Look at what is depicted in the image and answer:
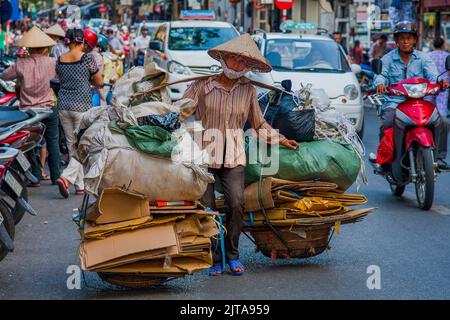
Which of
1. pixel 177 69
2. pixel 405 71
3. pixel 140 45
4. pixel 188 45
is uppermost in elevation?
pixel 405 71

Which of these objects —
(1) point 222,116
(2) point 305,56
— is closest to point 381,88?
(1) point 222,116

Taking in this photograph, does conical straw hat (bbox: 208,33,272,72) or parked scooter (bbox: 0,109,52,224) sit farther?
parked scooter (bbox: 0,109,52,224)

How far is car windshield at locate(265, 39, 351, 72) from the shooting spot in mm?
16891

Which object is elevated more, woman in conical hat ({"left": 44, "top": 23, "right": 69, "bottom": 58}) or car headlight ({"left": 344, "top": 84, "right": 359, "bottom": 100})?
woman in conical hat ({"left": 44, "top": 23, "right": 69, "bottom": 58})

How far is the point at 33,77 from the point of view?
11117 millimetres

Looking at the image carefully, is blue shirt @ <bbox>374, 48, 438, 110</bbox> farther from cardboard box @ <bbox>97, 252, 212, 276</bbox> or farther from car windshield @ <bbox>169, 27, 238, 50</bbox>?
car windshield @ <bbox>169, 27, 238, 50</bbox>

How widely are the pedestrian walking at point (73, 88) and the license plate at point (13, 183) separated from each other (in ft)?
8.57

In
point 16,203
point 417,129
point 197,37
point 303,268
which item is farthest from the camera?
point 197,37

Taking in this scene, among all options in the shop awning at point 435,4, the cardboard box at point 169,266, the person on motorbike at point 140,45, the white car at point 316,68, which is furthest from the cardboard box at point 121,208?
the person on motorbike at point 140,45

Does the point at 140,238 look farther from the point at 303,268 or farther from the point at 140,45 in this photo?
the point at 140,45

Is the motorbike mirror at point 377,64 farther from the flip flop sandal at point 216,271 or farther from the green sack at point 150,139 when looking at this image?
the green sack at point 150,139

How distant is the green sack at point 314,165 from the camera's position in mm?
7117

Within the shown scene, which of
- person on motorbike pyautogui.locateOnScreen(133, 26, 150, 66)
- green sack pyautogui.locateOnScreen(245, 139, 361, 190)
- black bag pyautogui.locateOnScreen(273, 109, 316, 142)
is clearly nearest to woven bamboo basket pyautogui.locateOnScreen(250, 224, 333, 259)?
green sack pyautogui.locateOnScreen(245, 139, 361, 190)

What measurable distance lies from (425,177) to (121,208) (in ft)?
14.4
